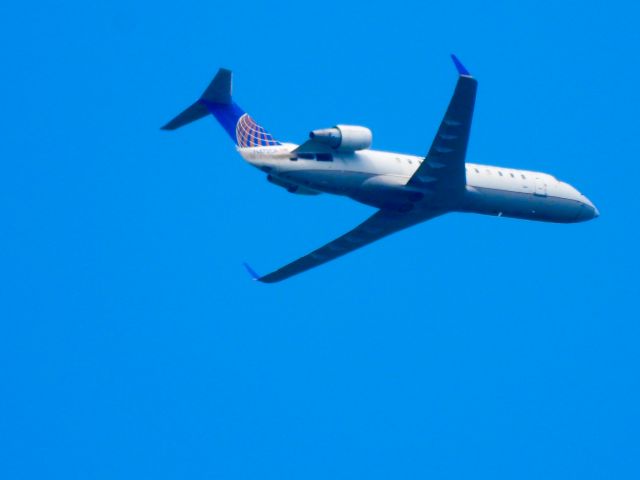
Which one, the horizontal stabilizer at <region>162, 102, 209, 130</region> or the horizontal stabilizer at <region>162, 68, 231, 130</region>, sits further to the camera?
the horizontal stabilizer at <region>162, 68, 231, 130</region>

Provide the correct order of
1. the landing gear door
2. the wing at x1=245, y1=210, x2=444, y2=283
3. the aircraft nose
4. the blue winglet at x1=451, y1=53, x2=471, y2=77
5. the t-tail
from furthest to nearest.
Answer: the aircraft nose → the landing gear door → the wing at x1=245, y1=210, x2=444, y2=283 → the t-tail → the blue winglet at x1=451, y1=53, x2=471, y2=77

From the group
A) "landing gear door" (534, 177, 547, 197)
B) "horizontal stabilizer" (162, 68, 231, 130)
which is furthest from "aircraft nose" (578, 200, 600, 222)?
"horizontal stabilizer" (162, 68, 231, 130)

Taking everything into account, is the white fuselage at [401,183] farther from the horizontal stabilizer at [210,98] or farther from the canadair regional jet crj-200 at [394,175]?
the horizontal stabilizer at [210,98]

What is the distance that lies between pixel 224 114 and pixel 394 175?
6.99 m

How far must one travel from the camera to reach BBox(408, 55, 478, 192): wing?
39.3 m

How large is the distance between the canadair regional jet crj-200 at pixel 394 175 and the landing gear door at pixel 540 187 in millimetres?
39

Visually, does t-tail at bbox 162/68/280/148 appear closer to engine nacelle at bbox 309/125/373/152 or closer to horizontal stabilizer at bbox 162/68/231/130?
horizontal stabilizer at bbox 162/68/231/130

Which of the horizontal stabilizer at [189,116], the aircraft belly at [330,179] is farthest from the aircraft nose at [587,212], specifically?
the horizontal stabilizer at [189,116]

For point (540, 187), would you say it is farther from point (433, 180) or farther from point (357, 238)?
point (357, 238)

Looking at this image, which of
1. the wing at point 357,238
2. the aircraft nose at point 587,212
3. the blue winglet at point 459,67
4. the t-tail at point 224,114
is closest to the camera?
the blue winglet at point 459,67

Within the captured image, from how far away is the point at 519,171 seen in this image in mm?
47031

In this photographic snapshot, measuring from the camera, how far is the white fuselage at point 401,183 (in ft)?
137

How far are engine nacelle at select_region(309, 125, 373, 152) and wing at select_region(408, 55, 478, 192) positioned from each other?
2251 millimetres

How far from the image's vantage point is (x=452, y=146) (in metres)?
41.4
